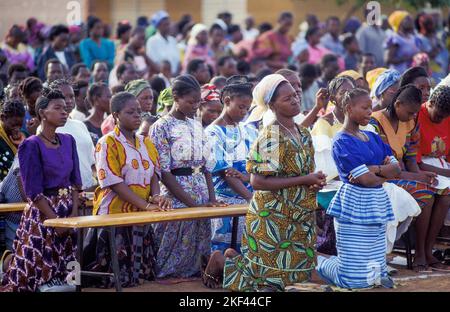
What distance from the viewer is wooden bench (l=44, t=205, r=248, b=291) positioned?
7.70 meters

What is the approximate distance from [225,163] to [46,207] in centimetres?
187

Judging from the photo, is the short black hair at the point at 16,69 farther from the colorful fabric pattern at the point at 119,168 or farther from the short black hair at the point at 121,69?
the colorful fabric pattern at the point at 119,168

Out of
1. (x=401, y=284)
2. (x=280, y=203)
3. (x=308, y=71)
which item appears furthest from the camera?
(x=308, y=71)

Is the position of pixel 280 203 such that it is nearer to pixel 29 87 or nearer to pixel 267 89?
pixel 267 89

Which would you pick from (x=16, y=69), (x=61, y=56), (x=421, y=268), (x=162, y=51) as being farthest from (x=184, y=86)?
(x=162, y=51)

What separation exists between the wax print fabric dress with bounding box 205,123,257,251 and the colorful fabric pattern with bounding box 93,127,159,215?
768 millimetres

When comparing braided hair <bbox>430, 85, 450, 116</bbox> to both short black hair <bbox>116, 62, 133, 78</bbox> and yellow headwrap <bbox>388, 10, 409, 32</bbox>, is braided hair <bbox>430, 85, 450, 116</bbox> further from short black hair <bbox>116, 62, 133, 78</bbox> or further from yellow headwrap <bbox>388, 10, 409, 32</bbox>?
yellow headwrap <bbox>388, 10, 409, 32</bbox>

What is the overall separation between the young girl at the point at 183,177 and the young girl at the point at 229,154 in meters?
0.18

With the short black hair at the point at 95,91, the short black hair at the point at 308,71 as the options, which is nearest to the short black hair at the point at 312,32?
the short black hair at the point at 308,71

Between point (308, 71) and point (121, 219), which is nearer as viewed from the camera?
point (121, 219)

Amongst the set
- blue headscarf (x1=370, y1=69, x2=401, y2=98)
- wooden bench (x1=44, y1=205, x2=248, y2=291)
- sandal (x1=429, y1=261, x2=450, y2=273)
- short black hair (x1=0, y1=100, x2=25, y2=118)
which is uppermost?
blue headscarf (x1=370, y1=69, x2=401, y2=98)

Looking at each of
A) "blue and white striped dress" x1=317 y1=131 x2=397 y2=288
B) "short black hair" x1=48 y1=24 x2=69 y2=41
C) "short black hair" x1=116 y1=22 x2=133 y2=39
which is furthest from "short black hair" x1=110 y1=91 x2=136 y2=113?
"short black hair" x1=116 y1=22 x2=133 y2=39

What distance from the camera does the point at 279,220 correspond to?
26.2 ft
